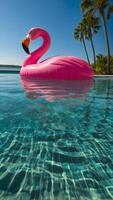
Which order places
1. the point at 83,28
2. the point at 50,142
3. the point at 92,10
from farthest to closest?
the point at 83,28, the point at 92,10, the point at 50,142

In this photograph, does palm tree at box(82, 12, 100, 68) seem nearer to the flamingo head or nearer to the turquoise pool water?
the flamingo head

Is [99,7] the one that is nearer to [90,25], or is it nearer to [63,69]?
[90,25]

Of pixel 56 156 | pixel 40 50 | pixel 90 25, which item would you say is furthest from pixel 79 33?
pixel 56 156

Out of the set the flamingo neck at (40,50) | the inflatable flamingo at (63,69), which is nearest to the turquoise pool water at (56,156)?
the inflatable flamingo at (63,69)

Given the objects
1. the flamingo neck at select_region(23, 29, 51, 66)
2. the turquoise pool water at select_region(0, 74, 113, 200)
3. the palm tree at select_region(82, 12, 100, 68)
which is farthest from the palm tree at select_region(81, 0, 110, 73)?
the turquoise pool water at select_region(0, 74, 113, 200)

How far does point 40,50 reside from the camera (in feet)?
47.3

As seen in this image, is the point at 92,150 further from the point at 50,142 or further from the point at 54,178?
the point at 54,178

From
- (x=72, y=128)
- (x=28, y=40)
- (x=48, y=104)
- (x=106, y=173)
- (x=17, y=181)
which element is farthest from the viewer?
(x=28, y=40)

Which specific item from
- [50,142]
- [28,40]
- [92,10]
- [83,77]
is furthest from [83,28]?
[50,142]

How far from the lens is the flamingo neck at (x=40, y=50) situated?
1429cm

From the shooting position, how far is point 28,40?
13.9 metres

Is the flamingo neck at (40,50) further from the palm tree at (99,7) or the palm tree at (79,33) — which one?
the palm tree at (79,33)

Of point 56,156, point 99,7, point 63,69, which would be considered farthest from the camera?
point 99,7

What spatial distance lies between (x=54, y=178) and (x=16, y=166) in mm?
452
